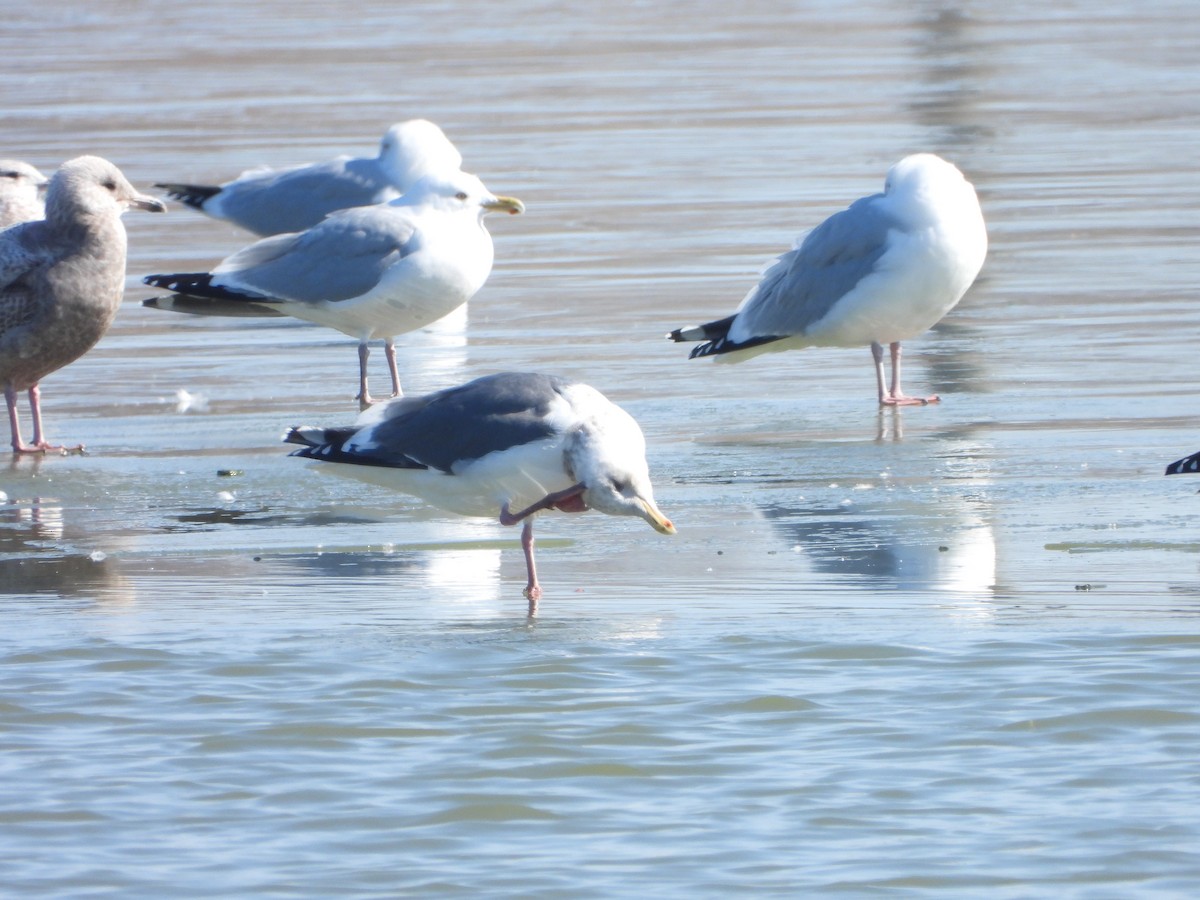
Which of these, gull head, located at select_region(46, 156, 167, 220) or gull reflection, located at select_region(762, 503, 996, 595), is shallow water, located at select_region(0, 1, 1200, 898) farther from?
gull head, located at select_region(46, 156, 167, 220)

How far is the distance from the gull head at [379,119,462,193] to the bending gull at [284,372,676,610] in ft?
17.9

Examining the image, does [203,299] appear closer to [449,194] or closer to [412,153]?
[449,194]

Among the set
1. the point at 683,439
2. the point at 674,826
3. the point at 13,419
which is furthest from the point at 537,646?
the point at 13,419

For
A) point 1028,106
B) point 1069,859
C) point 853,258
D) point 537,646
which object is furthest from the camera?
point 1028,106

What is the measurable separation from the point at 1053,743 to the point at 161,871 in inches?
79.5

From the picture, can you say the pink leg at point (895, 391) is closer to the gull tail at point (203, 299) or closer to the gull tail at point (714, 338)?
the gull tail at point (714, 338)

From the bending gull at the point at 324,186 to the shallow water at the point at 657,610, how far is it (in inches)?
17.5

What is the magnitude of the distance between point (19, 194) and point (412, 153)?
278cm

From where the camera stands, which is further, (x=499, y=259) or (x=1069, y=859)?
(x=499, y=259)

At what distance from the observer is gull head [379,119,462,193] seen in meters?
12.4

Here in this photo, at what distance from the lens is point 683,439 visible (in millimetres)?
8695

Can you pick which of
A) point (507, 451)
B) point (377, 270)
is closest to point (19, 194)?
point (377, 270)

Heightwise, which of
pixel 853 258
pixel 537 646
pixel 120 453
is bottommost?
pixel 537 646

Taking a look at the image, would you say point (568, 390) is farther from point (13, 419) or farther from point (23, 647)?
point (13, 419)
